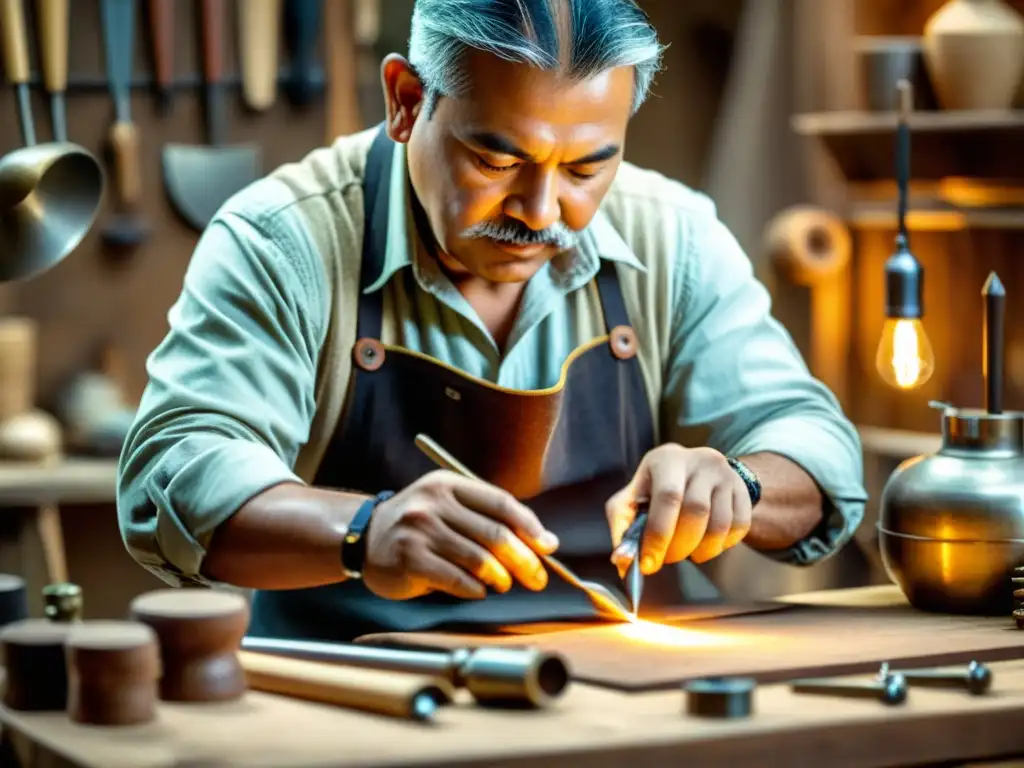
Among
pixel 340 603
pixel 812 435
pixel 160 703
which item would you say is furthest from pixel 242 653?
pixel 812 435

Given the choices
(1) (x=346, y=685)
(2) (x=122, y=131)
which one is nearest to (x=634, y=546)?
(1) (x=346, y=685)

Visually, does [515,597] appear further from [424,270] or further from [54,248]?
[54,248]

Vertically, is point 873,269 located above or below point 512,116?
below

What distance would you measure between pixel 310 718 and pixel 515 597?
3.24ft

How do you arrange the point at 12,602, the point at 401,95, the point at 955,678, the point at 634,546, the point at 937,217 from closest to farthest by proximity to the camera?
1. the point at 955,678
2. the point at 12,602
3. the point at 634,546
4. the point at 401,95
5. the point at 937,217

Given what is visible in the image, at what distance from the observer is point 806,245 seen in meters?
5.38

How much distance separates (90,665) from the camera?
2088mm

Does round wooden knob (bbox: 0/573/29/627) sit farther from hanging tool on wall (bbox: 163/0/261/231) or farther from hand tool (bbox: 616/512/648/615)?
hanging tool on wall (bbox: 163/0/261/231)

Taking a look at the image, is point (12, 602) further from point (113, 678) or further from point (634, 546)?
point (634, 546)

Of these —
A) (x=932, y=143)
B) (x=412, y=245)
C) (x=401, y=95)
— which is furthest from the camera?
(x=932, y=143)

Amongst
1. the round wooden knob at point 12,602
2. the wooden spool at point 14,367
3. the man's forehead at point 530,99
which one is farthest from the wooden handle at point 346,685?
the wooden spool at point 14,367

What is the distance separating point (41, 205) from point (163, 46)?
266 cm

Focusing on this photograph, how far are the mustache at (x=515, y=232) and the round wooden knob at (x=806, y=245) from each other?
2511 millimetres

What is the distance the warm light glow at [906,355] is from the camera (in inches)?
127
